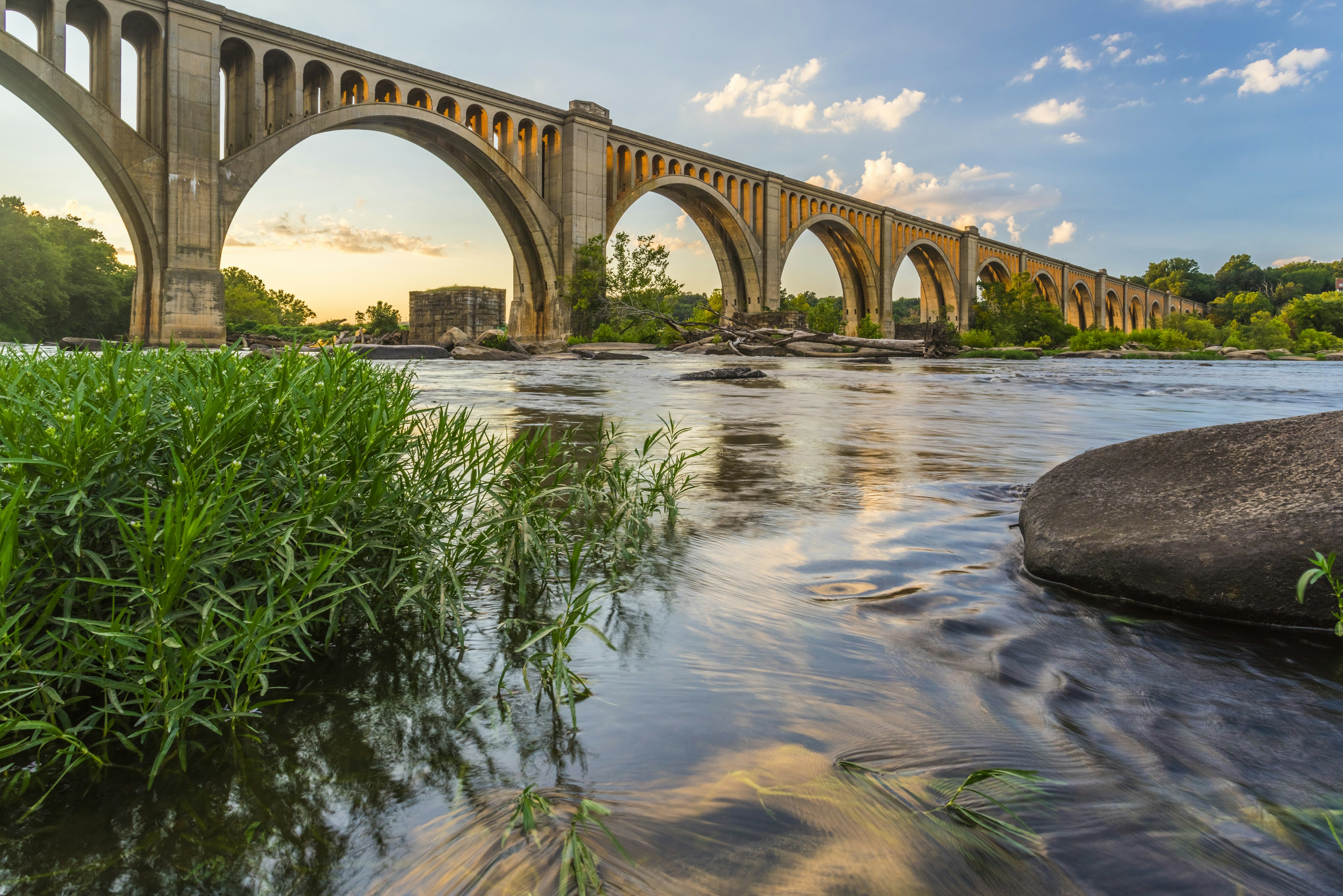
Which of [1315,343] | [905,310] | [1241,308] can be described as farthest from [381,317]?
[1241,308]

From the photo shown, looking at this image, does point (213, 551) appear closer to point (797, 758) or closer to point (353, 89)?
point (797, 758)

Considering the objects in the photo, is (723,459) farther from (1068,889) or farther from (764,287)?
(764,287)

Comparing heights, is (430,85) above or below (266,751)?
above

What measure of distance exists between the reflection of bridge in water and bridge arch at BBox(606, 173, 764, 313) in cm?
10

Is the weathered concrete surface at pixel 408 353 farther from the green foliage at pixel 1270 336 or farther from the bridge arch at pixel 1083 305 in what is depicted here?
the bridge arch at pixel 1083 305

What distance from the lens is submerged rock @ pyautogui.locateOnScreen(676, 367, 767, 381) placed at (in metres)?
12.0

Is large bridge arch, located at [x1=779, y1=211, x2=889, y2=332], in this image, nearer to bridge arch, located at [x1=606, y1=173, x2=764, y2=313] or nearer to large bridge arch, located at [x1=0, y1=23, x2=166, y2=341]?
bridge arch, located at [x1=606, y1=173, x2=764, y2=313]

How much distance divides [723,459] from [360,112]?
25710 mm

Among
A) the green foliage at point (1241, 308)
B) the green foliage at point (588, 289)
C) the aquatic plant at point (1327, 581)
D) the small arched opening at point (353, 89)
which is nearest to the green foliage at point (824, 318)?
the green foliage at point (588, 289)

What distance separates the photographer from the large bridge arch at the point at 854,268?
1842 inches

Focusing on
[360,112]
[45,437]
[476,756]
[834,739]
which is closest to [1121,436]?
[834,739]

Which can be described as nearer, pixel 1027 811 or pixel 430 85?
pixel 1027 811

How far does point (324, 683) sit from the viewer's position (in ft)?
4.78

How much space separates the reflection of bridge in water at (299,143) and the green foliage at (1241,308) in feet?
186
